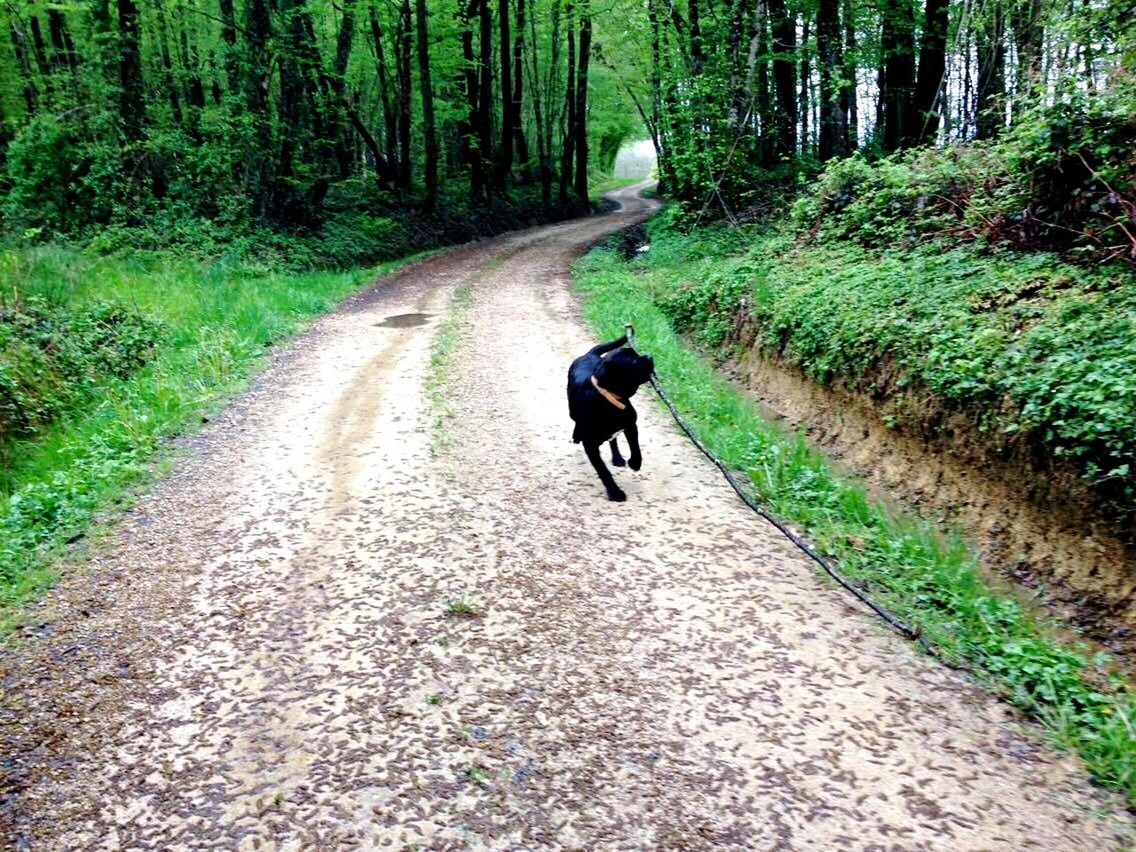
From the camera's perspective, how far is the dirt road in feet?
10.0

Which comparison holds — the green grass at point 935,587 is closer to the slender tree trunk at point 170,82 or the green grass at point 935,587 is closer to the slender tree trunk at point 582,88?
the slender tree trunk at point 170,82

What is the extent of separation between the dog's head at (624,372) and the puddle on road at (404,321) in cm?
765

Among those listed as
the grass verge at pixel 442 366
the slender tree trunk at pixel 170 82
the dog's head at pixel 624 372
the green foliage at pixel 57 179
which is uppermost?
the slender tree trunk at pixel 170 82

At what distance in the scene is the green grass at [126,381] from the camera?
5.62 metres

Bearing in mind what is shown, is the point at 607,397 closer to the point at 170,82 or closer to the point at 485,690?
the point at 485,690

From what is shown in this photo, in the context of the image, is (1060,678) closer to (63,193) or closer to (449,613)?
(449,613)

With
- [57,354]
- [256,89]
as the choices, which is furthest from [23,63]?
[57,354]

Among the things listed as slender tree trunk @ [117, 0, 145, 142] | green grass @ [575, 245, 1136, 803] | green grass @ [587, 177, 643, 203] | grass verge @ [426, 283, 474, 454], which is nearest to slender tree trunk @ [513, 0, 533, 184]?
green grass @ [587, 177, 643, 203]

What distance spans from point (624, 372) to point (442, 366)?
478cm

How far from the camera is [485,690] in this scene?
12.6 feet

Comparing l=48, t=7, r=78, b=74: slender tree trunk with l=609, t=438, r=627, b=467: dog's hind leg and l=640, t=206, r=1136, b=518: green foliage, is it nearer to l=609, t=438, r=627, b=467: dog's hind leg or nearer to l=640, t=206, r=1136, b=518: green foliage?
l=640, t=206, r=1136, b=518: green foliage

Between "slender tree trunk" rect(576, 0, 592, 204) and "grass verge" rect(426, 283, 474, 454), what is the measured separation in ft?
51.5

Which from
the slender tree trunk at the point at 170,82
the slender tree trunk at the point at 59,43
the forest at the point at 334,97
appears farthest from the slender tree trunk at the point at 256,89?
the slender tree trunk at the point at 59,43

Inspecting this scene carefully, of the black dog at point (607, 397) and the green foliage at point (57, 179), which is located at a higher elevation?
the green foliage at point (57, 179)
